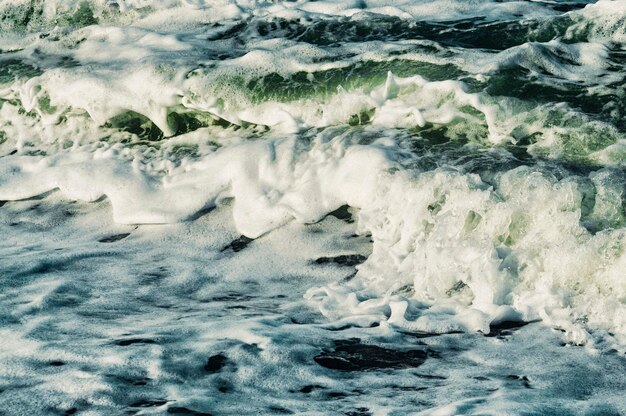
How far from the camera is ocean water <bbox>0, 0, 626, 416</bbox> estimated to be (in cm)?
323

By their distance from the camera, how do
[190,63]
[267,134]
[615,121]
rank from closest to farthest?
[615,121]
[267,134]
[190,63]

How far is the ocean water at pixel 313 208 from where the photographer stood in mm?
3230

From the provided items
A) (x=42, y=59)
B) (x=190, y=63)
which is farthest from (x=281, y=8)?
(x=42, y=59)

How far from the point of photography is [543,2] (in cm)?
707

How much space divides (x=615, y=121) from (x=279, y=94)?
1927 mm

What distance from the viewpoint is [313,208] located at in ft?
15.8

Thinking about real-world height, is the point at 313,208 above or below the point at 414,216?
below

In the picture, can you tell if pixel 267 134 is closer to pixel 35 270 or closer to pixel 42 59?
pixel 35 270

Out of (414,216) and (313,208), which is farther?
(313,208)

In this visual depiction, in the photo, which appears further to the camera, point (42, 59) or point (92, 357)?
point (42, 59)

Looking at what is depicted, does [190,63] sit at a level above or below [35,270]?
above

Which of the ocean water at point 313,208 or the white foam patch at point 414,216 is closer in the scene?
the ocean water at point 313,208

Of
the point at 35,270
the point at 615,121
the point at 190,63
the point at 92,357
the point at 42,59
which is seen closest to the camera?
the point at 92,357

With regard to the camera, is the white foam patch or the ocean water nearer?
the ocean water
